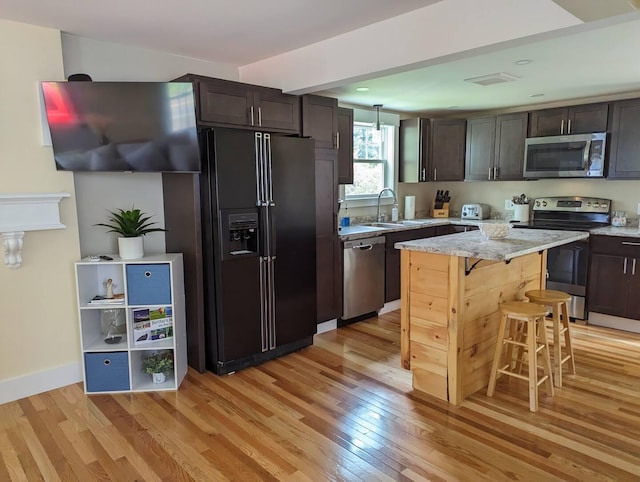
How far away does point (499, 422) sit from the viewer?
8.49 ft

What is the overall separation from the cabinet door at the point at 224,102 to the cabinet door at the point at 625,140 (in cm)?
361

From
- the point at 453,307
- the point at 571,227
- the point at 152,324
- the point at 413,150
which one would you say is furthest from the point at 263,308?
the point at 571,227

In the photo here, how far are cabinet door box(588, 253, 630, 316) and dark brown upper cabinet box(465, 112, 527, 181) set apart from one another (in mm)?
1319

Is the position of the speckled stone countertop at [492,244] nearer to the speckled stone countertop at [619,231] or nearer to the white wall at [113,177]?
the speckled stone countertop at [619,231]

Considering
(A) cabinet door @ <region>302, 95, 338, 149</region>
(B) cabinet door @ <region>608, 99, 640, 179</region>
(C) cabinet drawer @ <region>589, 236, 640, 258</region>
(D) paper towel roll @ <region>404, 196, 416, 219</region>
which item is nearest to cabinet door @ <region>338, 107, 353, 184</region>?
(A) cabinet door @ <region>302, 95, 338, 149</region>

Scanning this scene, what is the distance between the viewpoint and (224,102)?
126 inches

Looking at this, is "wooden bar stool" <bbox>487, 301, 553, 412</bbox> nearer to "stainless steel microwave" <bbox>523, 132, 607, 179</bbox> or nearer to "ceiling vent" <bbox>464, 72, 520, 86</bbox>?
"ceiling vent" <bbox>464, 72, 520, 86</bbox>

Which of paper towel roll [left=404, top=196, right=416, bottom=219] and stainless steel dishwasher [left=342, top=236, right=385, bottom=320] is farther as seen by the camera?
paper towel roll [left=404, top=196, right=416, bottom=219]

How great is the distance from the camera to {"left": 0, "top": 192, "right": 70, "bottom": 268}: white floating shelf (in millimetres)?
2680

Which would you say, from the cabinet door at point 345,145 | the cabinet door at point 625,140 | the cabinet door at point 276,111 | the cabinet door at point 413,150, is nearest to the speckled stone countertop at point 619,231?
the cabinet door at point 625,140

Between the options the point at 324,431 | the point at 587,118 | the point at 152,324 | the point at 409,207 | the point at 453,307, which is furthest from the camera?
the point at 409,207

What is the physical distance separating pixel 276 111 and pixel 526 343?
8.25 feet

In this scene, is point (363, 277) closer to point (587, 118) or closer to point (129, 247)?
point (129, 247)

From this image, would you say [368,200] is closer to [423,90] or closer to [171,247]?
[423,90]
